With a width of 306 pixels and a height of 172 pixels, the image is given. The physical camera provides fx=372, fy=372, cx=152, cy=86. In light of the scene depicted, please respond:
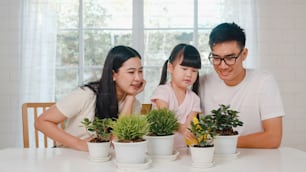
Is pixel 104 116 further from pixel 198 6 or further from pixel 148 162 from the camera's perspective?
pixel 198 6

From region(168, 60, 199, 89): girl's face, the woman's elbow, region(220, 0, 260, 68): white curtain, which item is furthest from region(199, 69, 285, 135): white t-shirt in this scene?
region(220, 0, 260, 68): white curtain

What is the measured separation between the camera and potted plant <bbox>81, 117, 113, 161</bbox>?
3.48 ft

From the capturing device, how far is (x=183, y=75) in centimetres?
133

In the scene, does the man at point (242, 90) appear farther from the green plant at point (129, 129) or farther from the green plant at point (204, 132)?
the green plant at point (129, 129)

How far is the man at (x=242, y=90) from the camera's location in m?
1.38

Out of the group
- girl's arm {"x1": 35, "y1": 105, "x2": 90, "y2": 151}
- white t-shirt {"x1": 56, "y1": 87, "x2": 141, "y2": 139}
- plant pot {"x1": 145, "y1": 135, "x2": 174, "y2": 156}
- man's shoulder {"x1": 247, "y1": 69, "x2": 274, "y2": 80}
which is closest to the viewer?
plant pot {"x1": 145, "y1": 135, "x2": 174, "y2": 156}

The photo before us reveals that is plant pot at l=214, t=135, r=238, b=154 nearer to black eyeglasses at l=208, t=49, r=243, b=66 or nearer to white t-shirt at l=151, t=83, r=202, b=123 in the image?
white t-shirt at l=151, t=83, r=202, b=123

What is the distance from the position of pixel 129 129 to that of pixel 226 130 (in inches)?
12.4

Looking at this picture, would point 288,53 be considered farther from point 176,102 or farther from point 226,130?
point 226,130

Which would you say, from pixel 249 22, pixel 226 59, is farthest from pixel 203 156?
pixel 249 22

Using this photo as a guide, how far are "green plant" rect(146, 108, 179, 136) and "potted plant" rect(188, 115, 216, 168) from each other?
0.07 meters

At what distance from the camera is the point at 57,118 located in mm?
1379

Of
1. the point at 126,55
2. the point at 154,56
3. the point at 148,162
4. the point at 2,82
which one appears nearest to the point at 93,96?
the point at 126,55

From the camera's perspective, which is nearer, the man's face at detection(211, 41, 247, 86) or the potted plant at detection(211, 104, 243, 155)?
the potted plant at detection(211, 104, 243, 155)
